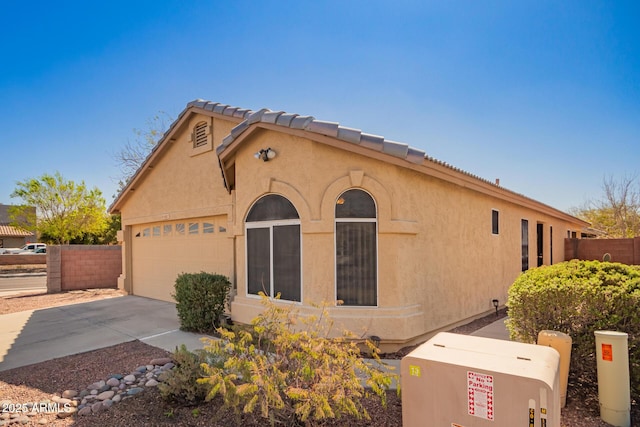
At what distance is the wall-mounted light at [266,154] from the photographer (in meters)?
7.76

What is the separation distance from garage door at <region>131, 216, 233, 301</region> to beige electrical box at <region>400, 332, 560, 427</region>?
7183 millimetres

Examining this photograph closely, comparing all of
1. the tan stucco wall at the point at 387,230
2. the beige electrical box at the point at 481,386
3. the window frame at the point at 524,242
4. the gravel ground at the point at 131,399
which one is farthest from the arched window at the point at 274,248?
the window frame at the point at 524,242

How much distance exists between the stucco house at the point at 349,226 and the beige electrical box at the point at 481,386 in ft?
8.68

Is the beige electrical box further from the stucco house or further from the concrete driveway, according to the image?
the concrete driveway

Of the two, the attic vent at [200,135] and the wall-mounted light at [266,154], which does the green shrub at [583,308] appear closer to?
the wall-mounted light at [266,154]

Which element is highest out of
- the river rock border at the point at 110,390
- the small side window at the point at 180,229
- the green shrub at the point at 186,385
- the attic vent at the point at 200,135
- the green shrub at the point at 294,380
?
the attic vent at the point at 200,135

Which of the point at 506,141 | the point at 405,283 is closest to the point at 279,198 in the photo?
the point at 405,283

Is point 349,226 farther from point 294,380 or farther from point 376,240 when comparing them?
point 294,380

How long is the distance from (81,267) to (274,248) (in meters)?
14.3

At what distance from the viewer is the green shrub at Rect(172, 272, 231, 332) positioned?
8383mm

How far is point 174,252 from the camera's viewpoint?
12.7 meters

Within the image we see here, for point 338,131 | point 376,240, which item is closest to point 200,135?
point 338,131

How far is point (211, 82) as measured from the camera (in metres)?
15.6

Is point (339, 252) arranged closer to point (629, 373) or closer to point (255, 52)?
point (629, 373)
